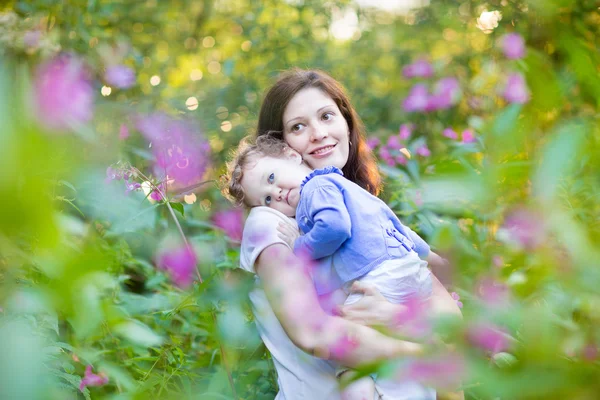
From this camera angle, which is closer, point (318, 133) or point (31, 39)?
point (318, 133)

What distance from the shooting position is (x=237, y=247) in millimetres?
2365

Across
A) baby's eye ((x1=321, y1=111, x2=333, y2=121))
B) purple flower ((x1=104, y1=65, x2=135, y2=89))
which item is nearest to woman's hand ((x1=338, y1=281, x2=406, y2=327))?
baby's eye ((x1=321, y1=111, x2=333, y2=121))

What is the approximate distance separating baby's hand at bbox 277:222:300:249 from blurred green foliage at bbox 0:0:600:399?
0.59 feet

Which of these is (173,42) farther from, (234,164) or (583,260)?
(583,260)

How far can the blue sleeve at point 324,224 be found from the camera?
4.76 feet

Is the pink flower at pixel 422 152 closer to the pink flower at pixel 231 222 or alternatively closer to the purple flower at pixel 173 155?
the pink flower at pixel 231 222

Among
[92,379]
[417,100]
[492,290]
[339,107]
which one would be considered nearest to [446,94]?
[417,100]

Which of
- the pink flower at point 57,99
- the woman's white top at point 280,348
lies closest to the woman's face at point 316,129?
the woman's white top at point 280,348

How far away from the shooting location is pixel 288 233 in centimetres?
156

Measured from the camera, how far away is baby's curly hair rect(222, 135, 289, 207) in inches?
67.1

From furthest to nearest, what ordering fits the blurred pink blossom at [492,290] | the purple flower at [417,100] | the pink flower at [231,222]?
the purple flower at [417,100] → the pink flower at [231,222] → the blurred pink blossom at [492,290]

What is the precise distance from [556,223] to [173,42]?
17.7 feet

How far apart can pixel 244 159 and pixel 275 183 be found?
0.12 meters

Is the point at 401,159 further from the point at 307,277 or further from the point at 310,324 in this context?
the point at 310,324
